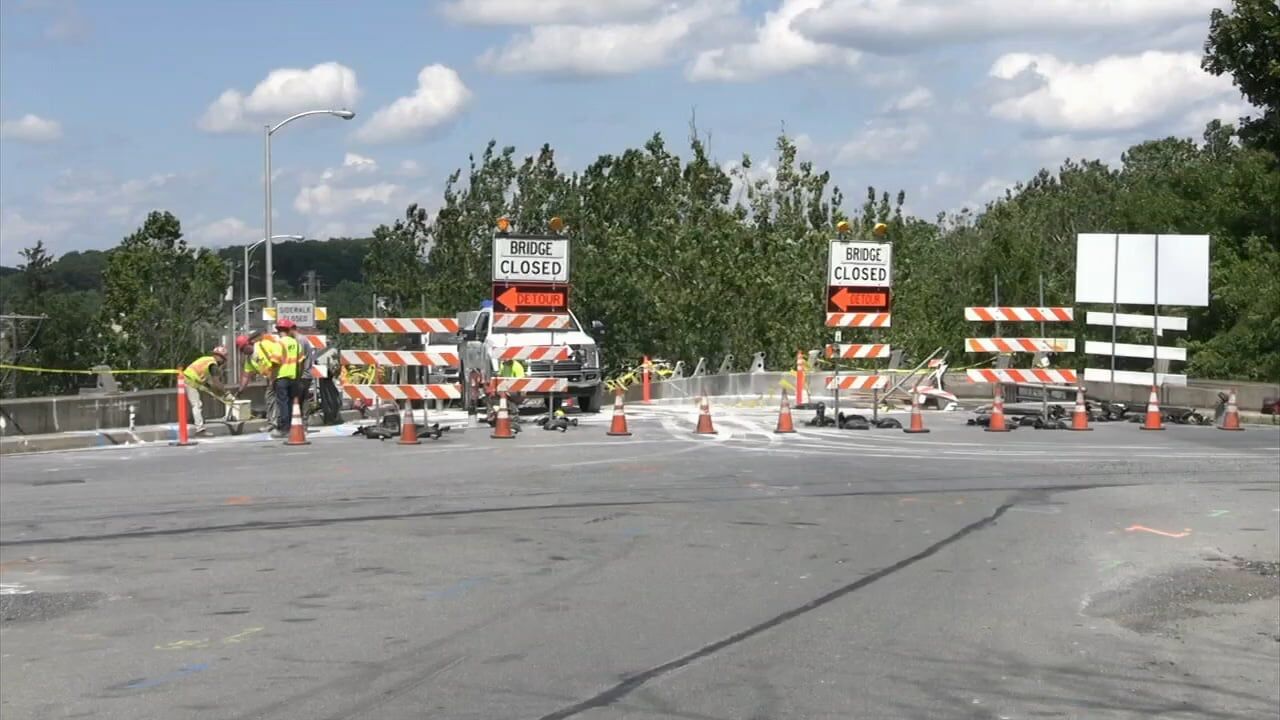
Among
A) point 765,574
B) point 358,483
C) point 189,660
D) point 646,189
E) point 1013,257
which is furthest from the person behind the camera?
point 646,189

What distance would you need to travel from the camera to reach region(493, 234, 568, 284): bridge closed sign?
84.6 feet

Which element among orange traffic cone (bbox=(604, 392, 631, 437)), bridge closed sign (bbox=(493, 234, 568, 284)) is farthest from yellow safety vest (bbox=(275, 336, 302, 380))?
orange traffic cone (bbox=(604, 392, 631, 437))

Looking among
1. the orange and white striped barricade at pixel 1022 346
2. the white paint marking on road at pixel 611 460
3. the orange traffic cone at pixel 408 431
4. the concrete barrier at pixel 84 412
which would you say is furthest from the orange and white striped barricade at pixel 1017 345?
the concrete barrier at pixel 84 412

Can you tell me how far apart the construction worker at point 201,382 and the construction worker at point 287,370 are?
143cm

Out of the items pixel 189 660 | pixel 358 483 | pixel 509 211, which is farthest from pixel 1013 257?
pixel 189 660

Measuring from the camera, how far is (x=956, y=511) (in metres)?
14.1

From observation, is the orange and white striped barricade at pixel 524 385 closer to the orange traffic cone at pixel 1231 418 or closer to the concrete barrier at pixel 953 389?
the concrete barrier at pixel 953 389

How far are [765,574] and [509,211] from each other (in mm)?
51733

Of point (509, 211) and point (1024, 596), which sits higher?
point (509, 211)

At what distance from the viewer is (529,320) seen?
2556 cm

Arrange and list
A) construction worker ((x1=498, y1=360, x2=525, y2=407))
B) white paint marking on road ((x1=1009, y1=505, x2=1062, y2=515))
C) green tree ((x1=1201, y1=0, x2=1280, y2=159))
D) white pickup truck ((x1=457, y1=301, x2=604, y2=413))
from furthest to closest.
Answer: green tree ((x1=1201, y1=0, x2=1280, y2=159)) < white pickup truck ((x1=457, y1=301, x2=604, y2=413)) < construction worker ((x1=498, y1=360, x2=525, y2=407)) < white paint marking on road ((x1=1009, y1=505, x2=1062, y2=515))

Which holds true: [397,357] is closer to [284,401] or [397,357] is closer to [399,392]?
[399,392]

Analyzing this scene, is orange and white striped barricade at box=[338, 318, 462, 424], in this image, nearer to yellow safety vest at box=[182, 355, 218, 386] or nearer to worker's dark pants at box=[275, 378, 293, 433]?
worker's dark pants at box=[275, 378, 293, 433]

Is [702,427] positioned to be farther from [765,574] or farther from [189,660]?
[189,660]
